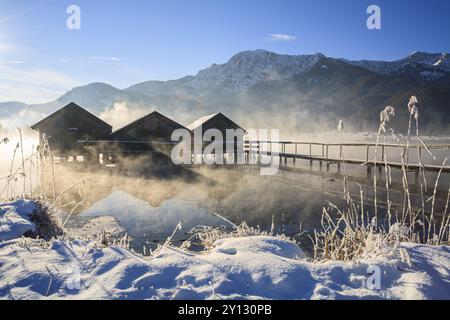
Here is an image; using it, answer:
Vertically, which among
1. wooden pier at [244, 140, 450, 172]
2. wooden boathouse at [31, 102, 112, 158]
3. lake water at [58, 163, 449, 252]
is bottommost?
lake water at [58, 163, 449, 252]

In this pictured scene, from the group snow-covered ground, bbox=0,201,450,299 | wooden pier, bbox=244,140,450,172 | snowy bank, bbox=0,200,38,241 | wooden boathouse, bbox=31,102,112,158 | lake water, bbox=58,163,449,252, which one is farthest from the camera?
wooden boathouse, bbox=31,102,112,158

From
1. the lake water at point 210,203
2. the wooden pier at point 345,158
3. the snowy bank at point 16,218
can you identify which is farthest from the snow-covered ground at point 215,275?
the lake water at point 210,203

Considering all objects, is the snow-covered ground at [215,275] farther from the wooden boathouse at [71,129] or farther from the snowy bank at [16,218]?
the wooden boathouse at [71,129]

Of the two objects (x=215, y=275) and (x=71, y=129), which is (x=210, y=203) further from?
(x=71, y=129)

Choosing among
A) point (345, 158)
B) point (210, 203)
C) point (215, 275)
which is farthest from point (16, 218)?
point (345, 158)

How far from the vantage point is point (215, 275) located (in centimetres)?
287

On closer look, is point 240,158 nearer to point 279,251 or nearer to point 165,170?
point 165,170

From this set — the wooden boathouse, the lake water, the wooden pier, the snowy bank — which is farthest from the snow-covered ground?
the wooden boathouse

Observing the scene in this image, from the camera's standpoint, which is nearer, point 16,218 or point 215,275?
point 215,275

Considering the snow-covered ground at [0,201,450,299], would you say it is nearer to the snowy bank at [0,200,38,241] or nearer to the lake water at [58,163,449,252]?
the snowy bank at [0,200,38,241]

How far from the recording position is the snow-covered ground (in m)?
2.65
